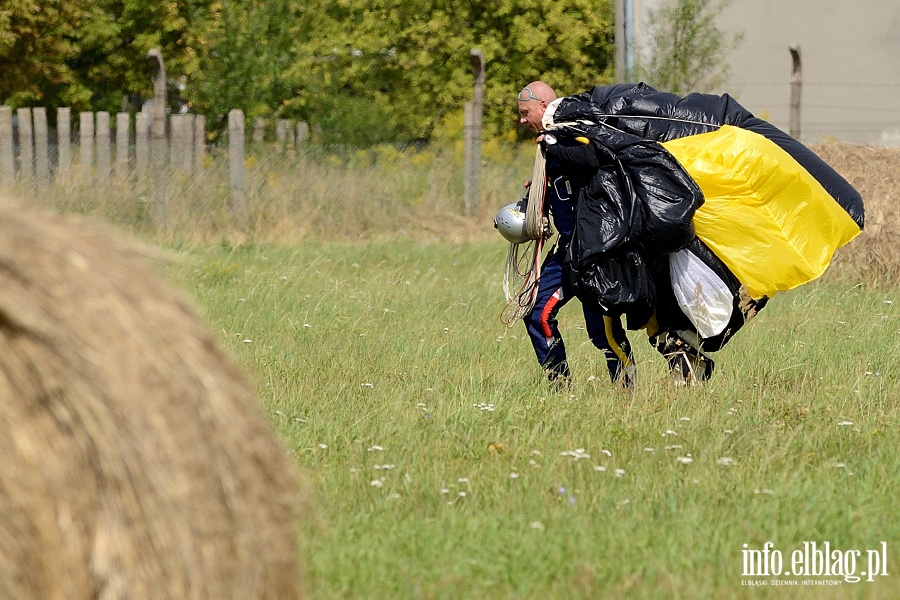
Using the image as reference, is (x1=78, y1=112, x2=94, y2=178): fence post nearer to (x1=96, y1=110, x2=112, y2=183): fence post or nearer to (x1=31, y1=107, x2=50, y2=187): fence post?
(x1=96, y1=110, x2=112, y2=183): fence post

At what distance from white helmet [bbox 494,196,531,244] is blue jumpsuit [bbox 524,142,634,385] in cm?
18

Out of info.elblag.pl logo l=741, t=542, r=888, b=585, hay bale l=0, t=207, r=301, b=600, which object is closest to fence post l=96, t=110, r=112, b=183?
info.elblag.pl logo l=741, t=542, r=888, b=585

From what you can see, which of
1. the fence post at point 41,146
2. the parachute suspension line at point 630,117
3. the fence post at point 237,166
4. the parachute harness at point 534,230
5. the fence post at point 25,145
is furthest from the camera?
the fence post at point 237,166

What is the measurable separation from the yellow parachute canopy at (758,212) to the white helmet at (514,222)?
0.98 meters

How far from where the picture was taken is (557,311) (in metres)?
7.06

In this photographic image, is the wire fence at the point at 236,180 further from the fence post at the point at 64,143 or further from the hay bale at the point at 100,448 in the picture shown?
the hay bale at the point at 100,448

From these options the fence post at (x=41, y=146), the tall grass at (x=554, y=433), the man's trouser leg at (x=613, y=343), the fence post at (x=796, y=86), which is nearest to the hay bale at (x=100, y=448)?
the tall grass at (x=554, y=433)

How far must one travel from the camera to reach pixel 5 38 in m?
19.8

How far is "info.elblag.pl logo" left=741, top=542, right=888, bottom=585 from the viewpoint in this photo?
410 centimetres

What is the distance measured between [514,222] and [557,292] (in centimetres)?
49

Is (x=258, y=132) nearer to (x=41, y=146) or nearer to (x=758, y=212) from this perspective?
→ (x=41, y=146)

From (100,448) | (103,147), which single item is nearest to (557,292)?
(100,448)

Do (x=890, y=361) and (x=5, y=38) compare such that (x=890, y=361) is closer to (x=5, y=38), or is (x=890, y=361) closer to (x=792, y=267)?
(x=792, y=267)

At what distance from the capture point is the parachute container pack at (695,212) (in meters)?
6.48
